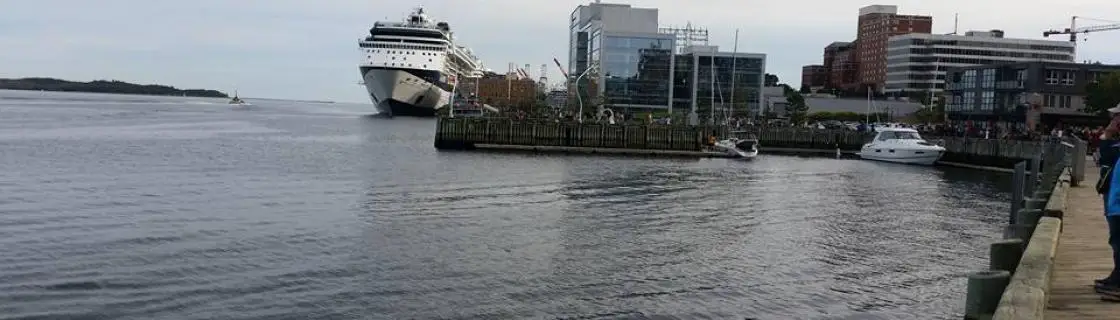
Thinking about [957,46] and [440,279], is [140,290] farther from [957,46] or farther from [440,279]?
[957,46]

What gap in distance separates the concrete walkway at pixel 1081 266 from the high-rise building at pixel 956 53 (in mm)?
173670

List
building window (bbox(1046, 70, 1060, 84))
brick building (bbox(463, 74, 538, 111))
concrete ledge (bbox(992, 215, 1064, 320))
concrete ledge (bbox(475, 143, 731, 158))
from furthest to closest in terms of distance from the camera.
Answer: brick building (bbox(463, 74, 538, 111)) < building window (bbox(1046, 70, 1060, 84)) < concrete ledge (bbox(475, 143, 731, 158)) < concrete ledge (bbox(992, 215, 1064, 320))

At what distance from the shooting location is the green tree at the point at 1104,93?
80.1 meters

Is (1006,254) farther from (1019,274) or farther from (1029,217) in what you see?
(1029,217)

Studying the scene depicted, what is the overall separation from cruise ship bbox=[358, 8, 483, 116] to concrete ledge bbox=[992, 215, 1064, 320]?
127391 mm

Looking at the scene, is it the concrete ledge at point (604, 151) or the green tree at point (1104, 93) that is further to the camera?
the green tree at point (1104, 93)

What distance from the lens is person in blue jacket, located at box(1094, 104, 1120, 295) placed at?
10.1 meters

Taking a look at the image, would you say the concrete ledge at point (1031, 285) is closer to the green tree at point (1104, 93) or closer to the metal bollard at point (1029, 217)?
the metal bollard at point (1029, 217)

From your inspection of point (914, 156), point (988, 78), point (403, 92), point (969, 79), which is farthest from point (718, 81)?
point (914, 156)

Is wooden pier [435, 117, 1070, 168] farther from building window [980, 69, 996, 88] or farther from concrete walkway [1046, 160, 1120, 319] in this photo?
concrete walkway [1046, 160, 1120, 319]

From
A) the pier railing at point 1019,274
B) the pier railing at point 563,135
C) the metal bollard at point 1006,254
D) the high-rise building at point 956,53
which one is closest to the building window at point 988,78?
the pier railing at point 563,135

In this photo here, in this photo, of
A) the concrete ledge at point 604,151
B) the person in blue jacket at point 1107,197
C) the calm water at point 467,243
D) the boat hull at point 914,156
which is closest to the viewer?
the person in blue jacket at point 1107,197

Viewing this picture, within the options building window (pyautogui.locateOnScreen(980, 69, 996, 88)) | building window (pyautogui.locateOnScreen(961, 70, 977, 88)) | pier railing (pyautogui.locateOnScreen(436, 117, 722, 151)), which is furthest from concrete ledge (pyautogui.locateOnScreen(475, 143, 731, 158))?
building window (pyautogui.locateOnScreen(961, 70, 977, 88))

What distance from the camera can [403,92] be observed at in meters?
144
